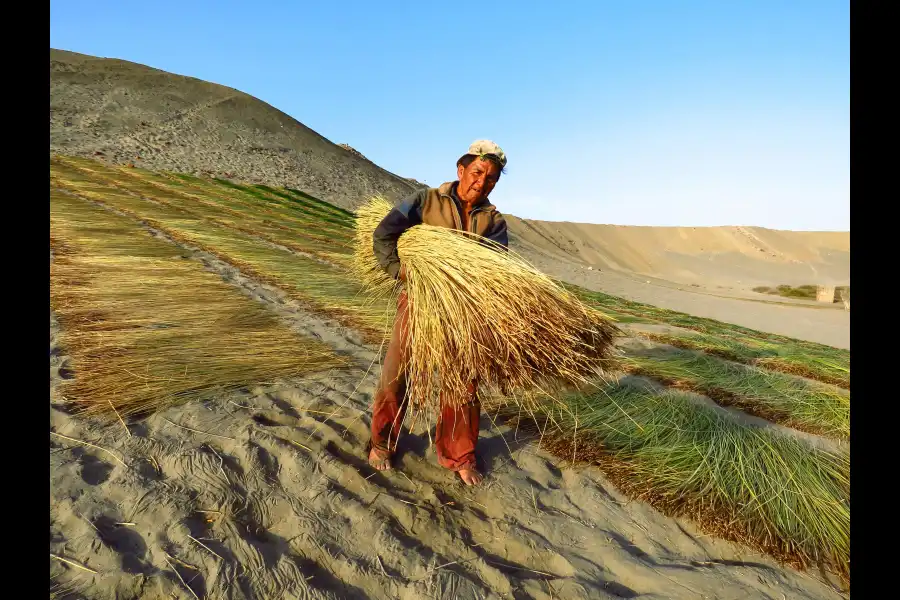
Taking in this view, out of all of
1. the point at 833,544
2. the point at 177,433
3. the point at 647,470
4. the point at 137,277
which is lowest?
the point at 833,544

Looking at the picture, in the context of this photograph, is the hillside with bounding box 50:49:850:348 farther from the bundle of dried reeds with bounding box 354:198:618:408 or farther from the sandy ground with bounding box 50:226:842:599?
the bundle of dried reeds with bounding box 354:198:618:408

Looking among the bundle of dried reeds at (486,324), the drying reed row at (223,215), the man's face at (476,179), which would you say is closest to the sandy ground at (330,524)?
the bundle of dried reeds at (486,324)

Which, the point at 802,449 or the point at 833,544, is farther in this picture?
the point at 802,449

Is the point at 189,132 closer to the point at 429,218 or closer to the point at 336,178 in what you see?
the point at 336,178

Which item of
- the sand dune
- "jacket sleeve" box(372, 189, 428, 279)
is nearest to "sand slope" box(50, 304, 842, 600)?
the sand dune

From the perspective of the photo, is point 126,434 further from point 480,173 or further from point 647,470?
point 647,470

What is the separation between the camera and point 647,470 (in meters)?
1.98

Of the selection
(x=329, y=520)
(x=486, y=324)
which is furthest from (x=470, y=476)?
A: (x=486, y=324)

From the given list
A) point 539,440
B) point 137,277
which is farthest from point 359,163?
point 539,440

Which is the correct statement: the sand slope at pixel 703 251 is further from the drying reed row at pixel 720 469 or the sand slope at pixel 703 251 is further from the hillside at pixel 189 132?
Answer: the drying reed row at pixel 720 469

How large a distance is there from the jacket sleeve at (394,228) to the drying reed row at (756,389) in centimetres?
198

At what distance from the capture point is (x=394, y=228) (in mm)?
1743
